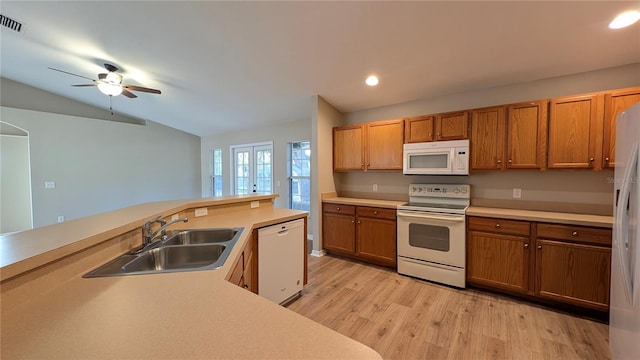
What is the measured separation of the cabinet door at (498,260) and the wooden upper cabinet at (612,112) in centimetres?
101

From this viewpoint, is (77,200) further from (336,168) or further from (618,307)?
(618,307)

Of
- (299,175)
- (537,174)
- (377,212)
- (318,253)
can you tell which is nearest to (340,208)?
(377,212)

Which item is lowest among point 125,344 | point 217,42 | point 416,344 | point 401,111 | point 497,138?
point 416,344

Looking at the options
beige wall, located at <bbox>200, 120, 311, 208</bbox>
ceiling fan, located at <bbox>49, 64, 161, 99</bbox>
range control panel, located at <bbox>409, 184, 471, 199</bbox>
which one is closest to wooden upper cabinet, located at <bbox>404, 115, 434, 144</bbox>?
range control panel, located at <bbox>409, 184, 471, 199</bbox>

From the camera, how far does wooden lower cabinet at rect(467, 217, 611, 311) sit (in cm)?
205

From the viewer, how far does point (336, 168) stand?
3900 millimetres

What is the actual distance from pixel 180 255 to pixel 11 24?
3666 millimetres

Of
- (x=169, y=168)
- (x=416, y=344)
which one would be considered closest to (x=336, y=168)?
(x=416, y=344)

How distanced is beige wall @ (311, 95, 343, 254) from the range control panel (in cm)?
129

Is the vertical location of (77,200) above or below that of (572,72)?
below

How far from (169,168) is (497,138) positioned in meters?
7.13

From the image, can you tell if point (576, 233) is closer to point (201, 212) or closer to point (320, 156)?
point (320, 156)

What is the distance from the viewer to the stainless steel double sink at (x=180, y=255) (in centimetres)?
112

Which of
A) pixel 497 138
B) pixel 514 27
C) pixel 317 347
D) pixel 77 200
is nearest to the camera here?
pixel 317 347
